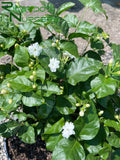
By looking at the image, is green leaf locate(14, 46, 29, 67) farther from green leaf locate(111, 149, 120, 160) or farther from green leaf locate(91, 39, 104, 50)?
green leaf locate(111, 149, 120, 160)

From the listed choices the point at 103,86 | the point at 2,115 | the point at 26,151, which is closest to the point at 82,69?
the point at 103,86

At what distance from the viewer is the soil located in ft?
4.75

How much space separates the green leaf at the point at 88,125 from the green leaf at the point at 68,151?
0.21 ft

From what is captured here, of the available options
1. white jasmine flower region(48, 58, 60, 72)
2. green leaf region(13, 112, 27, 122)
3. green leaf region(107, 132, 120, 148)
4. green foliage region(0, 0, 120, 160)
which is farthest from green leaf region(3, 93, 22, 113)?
green leaf region(107, 132, 120, 148)

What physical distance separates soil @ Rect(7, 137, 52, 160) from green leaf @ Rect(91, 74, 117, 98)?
808 mm

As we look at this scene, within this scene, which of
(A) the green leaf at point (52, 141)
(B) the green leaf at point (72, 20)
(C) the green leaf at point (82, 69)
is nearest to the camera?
(C) the green leaf at point (82, 69)

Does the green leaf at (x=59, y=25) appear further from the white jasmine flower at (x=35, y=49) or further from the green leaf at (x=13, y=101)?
the green leaf at (x=13, y=101)

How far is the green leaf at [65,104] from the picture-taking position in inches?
42.0

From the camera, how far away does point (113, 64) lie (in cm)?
111

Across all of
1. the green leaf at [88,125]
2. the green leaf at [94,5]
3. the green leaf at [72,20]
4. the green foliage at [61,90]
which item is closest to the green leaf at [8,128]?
the green foliage at [61,90]

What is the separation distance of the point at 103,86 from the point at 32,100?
1.32ft

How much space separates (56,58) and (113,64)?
14.5 inches

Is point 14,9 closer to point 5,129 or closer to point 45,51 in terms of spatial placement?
point 45,51

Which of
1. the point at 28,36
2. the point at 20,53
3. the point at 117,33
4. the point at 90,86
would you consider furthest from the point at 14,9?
the point at 117,33
